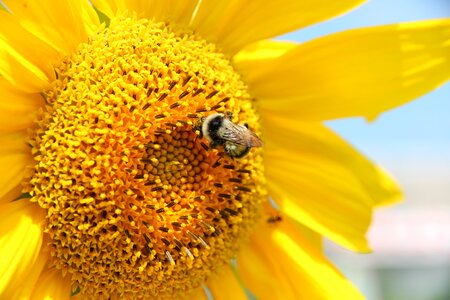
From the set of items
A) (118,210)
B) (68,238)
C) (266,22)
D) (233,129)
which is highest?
(266,22)

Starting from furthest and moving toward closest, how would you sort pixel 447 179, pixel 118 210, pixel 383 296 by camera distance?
pixel 447 179
pixel 383 296
pixel 118 210

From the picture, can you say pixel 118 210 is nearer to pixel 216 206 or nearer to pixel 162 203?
pixel 162 203

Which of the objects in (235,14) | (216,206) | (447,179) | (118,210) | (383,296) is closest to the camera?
(118,210)

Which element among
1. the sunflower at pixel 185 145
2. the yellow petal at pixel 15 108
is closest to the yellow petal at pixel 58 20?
the sunflower at pixel 185 145

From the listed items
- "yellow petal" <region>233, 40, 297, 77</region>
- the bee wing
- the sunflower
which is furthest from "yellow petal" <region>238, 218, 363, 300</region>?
"yellow petal" <region>233, 40, 297, 77</region>

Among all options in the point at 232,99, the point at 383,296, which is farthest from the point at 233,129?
the point at 383,296

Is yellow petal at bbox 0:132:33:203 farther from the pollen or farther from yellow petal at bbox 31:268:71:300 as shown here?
yellow petal at bbox 31:268:71:300
